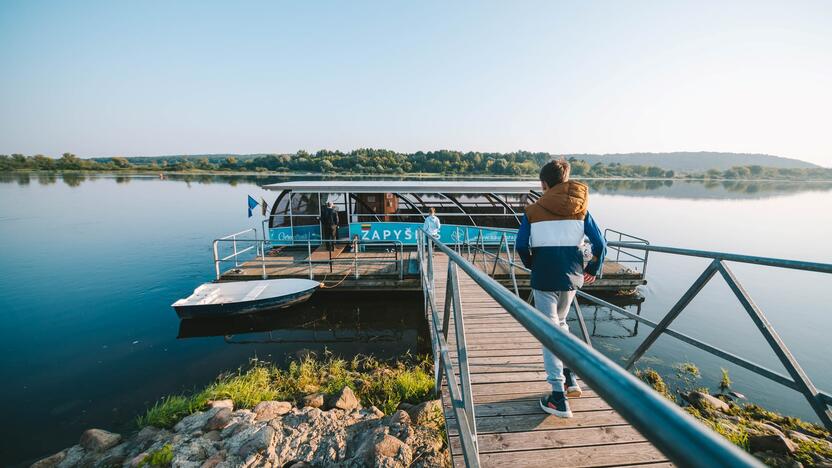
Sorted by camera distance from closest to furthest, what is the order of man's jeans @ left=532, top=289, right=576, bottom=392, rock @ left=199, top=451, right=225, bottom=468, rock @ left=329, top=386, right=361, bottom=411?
man's jeans @ left=532, top=289, right=576, bottom=392, rock @ left=199, top=451, right=225, bottom=468, rock @ left=329, top=386, right=361, bottom=411

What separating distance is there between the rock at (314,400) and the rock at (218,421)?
3.79 ft

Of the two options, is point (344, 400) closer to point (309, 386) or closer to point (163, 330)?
point (309, 386)

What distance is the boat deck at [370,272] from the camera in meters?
10.5

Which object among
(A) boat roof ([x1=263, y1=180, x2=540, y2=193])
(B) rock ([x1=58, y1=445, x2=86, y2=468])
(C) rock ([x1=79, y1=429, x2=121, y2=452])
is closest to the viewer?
(B) rock ([x1=58, y1=445, x2=86, y2=468])

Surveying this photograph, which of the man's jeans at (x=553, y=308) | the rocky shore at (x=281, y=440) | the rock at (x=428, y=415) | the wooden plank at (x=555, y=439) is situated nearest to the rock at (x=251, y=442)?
the rocky shore at (x=281, y=440)

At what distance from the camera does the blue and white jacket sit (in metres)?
2.72

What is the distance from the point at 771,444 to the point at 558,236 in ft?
14.5

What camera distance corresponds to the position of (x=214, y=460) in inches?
164

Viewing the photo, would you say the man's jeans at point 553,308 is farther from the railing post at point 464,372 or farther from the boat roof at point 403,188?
the boat roof at point 403,188

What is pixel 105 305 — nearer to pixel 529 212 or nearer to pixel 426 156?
pixel 529 212

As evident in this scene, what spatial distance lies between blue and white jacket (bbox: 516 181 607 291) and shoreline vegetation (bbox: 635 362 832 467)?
142 cm

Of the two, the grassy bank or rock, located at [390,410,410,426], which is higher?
rock, located at [390,410,410,426]

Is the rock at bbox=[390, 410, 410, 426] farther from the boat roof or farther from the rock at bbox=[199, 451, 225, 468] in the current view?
the boat roof

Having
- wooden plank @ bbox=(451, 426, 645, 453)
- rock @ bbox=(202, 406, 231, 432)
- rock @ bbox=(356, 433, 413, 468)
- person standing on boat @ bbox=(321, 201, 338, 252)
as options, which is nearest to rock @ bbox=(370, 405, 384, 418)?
rock @ bbox=(356, 433, 413, 468)
